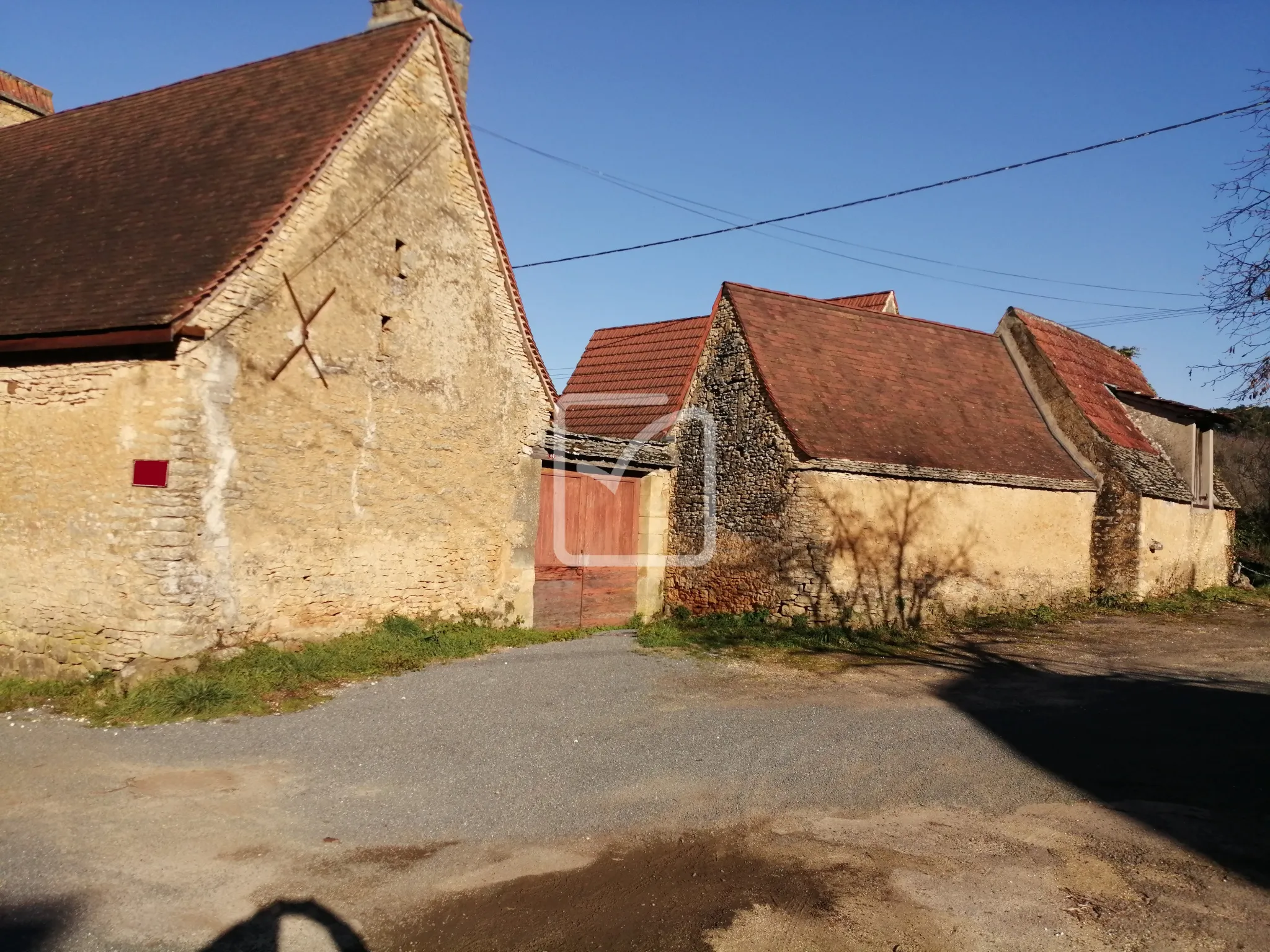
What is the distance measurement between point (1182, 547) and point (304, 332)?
16843 mm

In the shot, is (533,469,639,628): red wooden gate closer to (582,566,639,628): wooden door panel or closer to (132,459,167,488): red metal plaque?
(582,566,639,628): wooden door panel

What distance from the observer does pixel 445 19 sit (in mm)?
12367

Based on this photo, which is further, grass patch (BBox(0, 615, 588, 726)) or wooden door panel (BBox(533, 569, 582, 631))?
wooden door panel (BBox(533, 569, 582, 631))

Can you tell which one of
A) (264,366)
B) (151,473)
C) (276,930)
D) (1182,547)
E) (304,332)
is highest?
(304,332)

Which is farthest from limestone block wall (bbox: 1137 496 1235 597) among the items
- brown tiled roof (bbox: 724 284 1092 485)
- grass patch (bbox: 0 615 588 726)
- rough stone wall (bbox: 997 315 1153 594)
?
grass patch (bbox: 0 615 588 726)

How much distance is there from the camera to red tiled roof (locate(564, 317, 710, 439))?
16.1 metres

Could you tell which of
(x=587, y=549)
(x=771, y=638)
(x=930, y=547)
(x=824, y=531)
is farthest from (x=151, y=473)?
(x=930, y=547)

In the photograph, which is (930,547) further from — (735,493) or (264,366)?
(264,366)

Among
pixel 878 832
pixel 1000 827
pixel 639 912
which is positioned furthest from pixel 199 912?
pixel 1000 827

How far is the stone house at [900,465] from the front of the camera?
13898 millimetres

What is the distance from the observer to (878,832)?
5641 mm

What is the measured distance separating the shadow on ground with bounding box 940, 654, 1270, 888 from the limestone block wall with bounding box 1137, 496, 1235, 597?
7.45 metres

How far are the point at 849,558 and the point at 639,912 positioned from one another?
9.77 meters

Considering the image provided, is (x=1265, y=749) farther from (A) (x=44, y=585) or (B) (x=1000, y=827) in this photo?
(A) (x=44, y=585)
